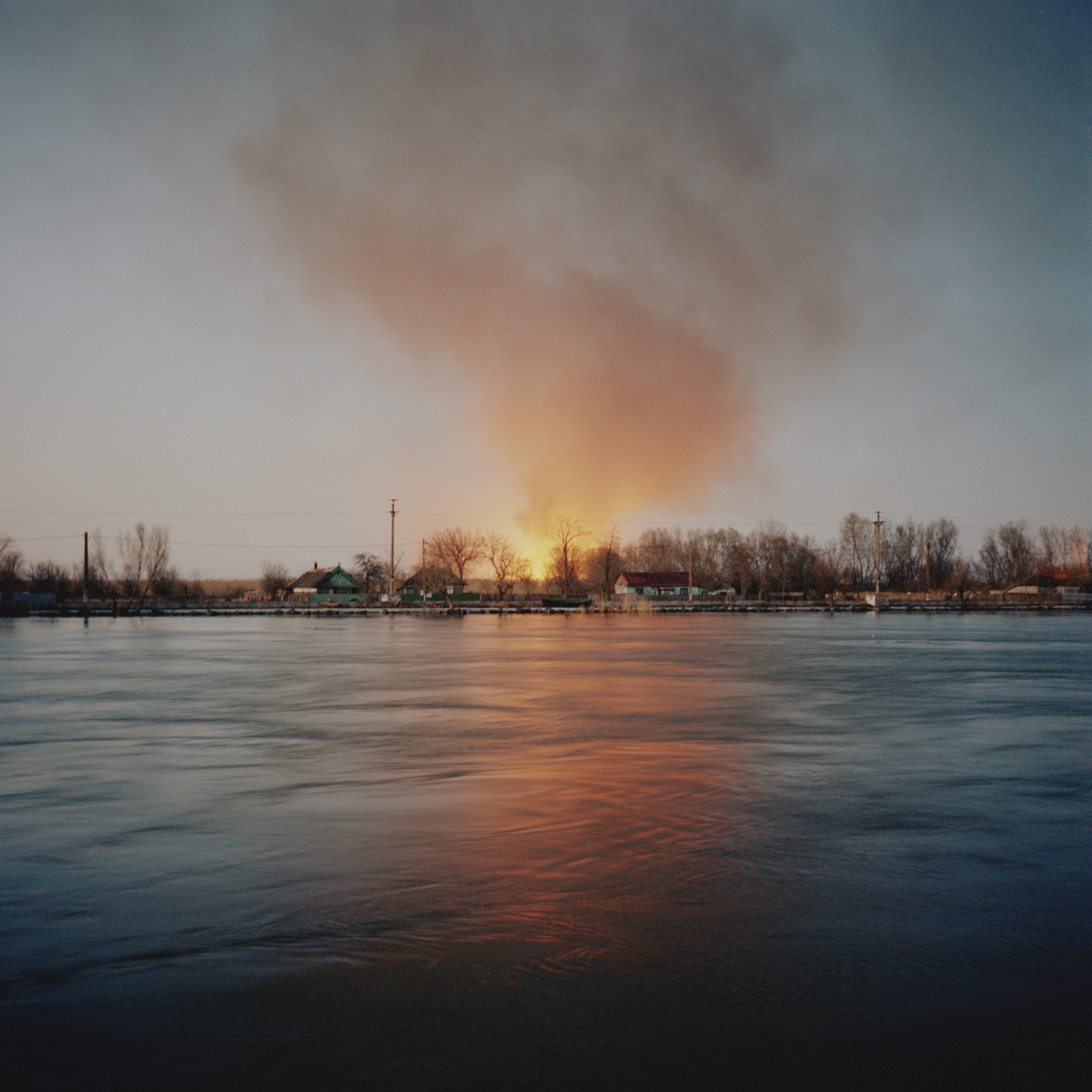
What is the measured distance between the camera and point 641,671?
77.9 feet

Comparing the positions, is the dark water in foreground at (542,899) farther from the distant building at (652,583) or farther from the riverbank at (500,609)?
the distant building at (652,583)

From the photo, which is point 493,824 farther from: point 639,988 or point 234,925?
point 639,988

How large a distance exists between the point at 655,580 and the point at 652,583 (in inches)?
60.3

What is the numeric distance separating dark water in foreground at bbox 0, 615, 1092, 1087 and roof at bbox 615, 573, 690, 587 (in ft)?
462

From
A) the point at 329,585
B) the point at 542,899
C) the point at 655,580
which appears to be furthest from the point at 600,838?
the point at 655,580

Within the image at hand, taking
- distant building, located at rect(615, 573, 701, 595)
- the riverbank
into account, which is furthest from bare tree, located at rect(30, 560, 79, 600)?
distant building, located at rect(615, 573, 701, 595)

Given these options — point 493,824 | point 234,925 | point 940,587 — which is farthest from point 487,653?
point 940,587

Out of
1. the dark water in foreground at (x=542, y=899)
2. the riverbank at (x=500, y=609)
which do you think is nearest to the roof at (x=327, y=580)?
the riverbank at (x=500, y=609)

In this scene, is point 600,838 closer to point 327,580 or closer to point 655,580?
point 327,580

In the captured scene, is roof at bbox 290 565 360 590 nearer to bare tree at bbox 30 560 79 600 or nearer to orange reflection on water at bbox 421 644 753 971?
bare tree at bbox 30 560 79 600

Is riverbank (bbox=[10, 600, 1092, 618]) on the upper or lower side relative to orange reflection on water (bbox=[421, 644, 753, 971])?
upper

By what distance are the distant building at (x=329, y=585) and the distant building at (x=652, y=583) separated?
4261 centimetres

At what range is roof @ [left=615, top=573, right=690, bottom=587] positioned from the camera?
6117 inches

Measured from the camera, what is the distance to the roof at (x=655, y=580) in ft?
510
